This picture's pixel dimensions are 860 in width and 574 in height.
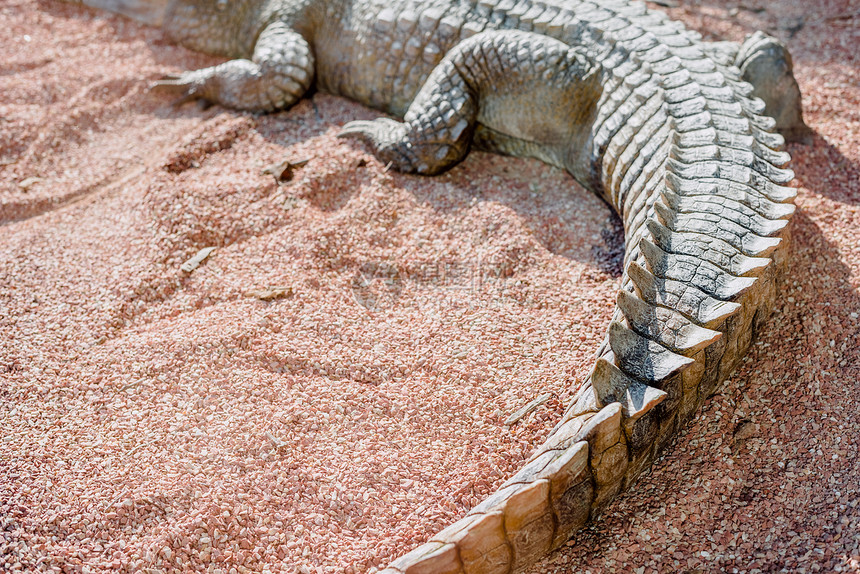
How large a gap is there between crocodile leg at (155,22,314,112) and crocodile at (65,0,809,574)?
0.04 feet

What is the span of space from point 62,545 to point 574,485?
62.9 inches

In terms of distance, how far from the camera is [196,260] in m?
3.48

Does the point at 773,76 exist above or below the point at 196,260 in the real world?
above

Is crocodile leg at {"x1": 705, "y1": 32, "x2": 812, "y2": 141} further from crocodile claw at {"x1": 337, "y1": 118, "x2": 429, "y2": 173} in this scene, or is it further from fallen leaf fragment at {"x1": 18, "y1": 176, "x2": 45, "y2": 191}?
fallen leaf fragment at {"x1": 18, "y1": 176, "x2": 45, "y2": 191}

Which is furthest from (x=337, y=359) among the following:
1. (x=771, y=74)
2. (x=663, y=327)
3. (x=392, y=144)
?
(x=771, y=74)

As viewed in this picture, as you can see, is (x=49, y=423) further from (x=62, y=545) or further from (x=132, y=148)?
(x=132, y=148)

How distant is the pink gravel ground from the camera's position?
2312 millimetres

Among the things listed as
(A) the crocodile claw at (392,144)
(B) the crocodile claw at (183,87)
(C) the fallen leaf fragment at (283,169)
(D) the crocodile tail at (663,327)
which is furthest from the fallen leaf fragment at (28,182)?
(D) the crocodile tail at (663,327)

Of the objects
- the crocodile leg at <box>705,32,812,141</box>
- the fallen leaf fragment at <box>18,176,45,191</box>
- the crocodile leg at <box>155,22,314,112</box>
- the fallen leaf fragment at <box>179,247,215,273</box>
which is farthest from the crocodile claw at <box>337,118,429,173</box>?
the fallen leaf fragment at <box>18,176,45,191</box>

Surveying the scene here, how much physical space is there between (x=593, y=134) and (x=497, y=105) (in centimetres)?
62

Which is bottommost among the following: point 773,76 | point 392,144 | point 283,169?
point 283,169

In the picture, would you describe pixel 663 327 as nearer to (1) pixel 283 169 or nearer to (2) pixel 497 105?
(2) pixel 497 105

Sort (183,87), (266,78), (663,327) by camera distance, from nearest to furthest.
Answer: (663,327) < (266,78) < (183,87)

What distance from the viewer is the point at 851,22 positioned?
16.8 feet
